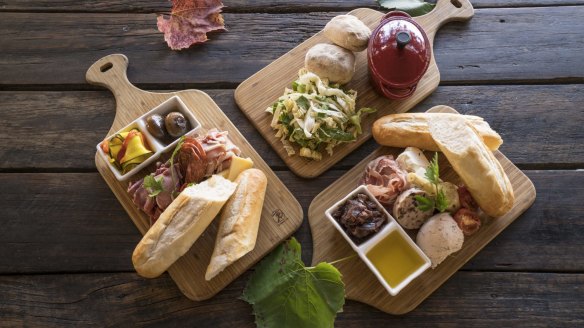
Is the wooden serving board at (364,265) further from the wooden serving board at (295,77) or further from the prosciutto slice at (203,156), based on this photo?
the prosciutto slice at (203,156)

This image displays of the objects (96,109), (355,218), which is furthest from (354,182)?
(96,109)

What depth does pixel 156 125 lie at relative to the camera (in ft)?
6.92

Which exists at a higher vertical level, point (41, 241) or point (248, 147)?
point (248, 147)

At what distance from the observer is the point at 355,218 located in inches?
77.6

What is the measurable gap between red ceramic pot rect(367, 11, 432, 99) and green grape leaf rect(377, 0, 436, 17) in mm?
Answer: 378

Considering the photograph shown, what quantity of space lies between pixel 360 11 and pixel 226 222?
129 centimetres

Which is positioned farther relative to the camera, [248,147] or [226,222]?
[248,147]

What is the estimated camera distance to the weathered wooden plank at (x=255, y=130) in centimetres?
229

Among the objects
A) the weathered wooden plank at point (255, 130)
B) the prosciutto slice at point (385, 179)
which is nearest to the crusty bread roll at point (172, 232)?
the weathered wooden plank at point (255, 130)

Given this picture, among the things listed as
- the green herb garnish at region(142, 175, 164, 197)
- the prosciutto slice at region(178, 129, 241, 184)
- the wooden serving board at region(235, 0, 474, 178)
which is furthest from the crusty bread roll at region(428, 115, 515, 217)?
the green herb garnish at region(142, 175, 164, 197)

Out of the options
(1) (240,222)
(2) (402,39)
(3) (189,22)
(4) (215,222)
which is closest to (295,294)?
(1) (240,222)

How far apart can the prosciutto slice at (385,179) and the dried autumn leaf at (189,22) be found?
42.7 inches

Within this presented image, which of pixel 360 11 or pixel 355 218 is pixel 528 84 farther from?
pixel 355 218

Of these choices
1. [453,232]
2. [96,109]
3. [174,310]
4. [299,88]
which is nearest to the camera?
[453,232]
